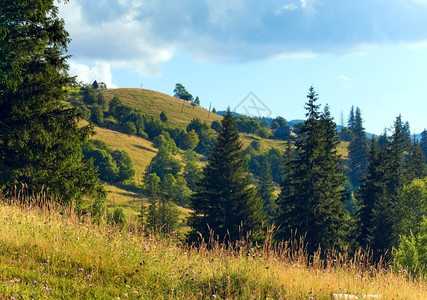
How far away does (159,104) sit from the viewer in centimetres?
17462

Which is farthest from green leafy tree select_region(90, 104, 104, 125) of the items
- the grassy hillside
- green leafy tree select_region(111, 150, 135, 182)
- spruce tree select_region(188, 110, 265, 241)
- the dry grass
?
spruce tree select_region(188, 110, 265, 241)

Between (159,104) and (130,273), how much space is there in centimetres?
17291

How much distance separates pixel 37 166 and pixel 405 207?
3922 cm

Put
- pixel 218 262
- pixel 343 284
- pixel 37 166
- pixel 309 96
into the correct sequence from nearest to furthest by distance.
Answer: pixel 343 284, pixel 218 262, pixel 37 166, pixel 309 96

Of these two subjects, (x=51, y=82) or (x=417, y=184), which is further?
(x=417, y=184)

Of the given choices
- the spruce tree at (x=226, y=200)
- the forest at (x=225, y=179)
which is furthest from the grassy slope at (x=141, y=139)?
the spruce tree at (x=226, y=200)

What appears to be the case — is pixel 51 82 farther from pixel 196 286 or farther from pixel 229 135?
pixel 229 135

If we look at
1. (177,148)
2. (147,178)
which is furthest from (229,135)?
(177,148)

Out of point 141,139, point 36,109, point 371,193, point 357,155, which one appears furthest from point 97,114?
point 36,109

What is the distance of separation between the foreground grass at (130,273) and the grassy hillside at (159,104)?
152m

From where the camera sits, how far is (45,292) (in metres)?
4.66

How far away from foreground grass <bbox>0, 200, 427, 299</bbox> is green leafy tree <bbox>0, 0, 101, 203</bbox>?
8559 mm

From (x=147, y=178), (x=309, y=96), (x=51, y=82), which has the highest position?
(x=309, y=96)

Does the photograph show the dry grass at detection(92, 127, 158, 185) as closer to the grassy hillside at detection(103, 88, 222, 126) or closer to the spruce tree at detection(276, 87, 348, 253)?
the grassy hillside at detection(103, 88, 222, 126)
